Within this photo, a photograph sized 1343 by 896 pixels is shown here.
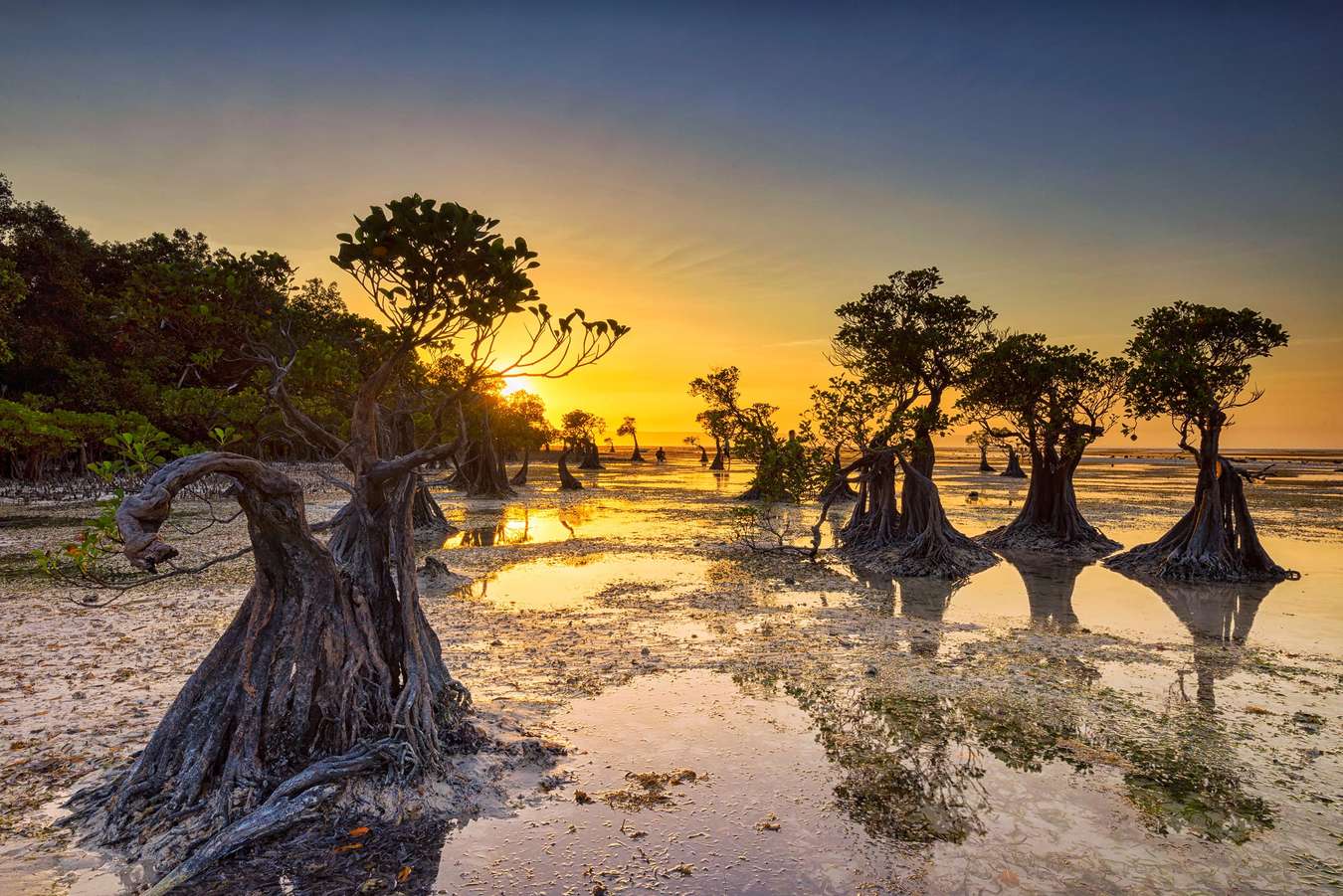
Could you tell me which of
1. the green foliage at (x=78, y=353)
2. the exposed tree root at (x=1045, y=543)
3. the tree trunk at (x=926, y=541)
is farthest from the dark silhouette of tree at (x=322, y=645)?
the exposed tree root at (x=1045, y=543)

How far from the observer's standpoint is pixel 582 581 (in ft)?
61.2

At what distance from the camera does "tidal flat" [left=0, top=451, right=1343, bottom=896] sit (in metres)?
6.06

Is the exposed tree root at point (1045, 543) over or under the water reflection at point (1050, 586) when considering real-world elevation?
over

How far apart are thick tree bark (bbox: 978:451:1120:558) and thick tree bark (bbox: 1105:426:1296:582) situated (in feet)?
14.0

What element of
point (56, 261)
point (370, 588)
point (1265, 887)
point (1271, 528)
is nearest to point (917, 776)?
point (1265, 887)

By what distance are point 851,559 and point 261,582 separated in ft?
62.7

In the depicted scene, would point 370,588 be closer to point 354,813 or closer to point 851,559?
point 354,813

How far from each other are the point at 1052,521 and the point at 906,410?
29.2ft

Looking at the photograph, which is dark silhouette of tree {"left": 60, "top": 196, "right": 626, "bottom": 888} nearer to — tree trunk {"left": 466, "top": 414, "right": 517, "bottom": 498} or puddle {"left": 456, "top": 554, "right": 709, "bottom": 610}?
puddle {"left": 456, "top": 554, "right": 709, "bottom": 610}

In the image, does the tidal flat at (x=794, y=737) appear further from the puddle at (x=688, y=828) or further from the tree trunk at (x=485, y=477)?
the tree trunk at (x=485, y=477)

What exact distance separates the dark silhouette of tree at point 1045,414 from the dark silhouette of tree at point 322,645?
21714 mm

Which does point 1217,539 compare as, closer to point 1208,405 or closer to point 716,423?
point 1208,405

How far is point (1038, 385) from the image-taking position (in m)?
24.6

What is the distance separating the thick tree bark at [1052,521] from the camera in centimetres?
2516
